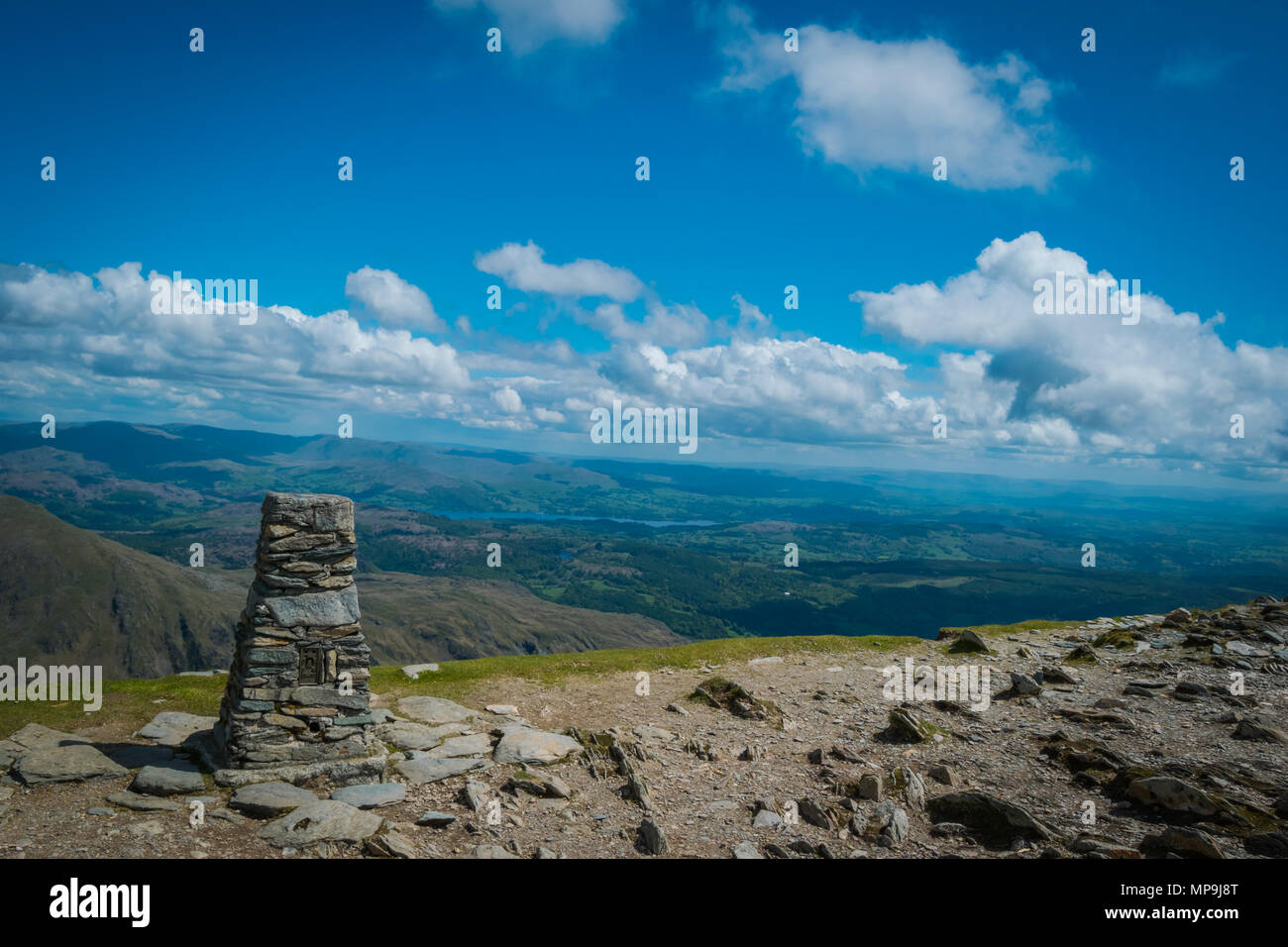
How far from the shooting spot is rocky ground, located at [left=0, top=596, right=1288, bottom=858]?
11.4 metres

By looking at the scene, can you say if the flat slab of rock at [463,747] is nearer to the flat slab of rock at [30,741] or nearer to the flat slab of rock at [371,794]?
the flat slab of rock at [371,794]

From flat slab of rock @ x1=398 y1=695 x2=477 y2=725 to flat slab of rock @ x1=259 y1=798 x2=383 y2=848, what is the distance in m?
6.42

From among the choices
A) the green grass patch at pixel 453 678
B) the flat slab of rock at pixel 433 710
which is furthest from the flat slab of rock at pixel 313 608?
the green grass patch at pixel 453 678

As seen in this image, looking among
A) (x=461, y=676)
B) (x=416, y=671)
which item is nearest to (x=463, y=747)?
(x=461, y=676)

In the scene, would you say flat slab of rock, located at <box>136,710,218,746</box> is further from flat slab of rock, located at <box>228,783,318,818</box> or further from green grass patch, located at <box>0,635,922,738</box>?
flat slab of rock, located at <box>228,783,318,818</box>

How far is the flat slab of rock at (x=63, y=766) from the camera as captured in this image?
12.6 meters

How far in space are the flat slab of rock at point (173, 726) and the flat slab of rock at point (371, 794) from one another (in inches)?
230

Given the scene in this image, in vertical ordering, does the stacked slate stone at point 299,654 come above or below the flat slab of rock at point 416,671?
above

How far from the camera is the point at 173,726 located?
16.8 meters

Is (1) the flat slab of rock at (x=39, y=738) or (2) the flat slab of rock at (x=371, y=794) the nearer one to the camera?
(2) the flat slab of rock at (x=371, y=794)
